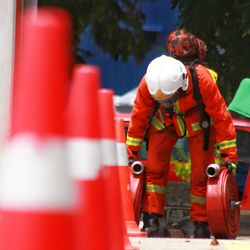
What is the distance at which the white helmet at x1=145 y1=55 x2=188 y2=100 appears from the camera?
800 centimetres

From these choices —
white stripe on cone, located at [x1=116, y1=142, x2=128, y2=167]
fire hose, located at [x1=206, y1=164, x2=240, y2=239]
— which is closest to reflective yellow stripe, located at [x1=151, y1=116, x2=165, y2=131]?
fire hose, located at [x1=206, y1=164, x2=240, y2=239]

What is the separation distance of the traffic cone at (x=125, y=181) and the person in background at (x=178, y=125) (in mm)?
835

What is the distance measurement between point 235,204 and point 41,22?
16.7 ft

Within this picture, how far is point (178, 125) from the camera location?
8.44 m

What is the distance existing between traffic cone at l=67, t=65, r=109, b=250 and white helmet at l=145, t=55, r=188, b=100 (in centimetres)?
375

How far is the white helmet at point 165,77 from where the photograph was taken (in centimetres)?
800

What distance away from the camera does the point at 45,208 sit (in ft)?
11.6

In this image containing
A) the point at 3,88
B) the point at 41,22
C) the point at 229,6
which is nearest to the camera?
the point at 41,22

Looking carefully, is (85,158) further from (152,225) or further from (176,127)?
(152,225)

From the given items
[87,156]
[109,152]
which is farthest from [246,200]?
[87,156]

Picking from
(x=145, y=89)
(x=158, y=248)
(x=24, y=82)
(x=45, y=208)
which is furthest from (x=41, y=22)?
(x=145, y=89)

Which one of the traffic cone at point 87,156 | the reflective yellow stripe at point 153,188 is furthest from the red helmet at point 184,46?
the traffic cone at point 87,156

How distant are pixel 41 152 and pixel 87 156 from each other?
0.66 meters

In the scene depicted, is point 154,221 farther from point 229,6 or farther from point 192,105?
point 229,6
